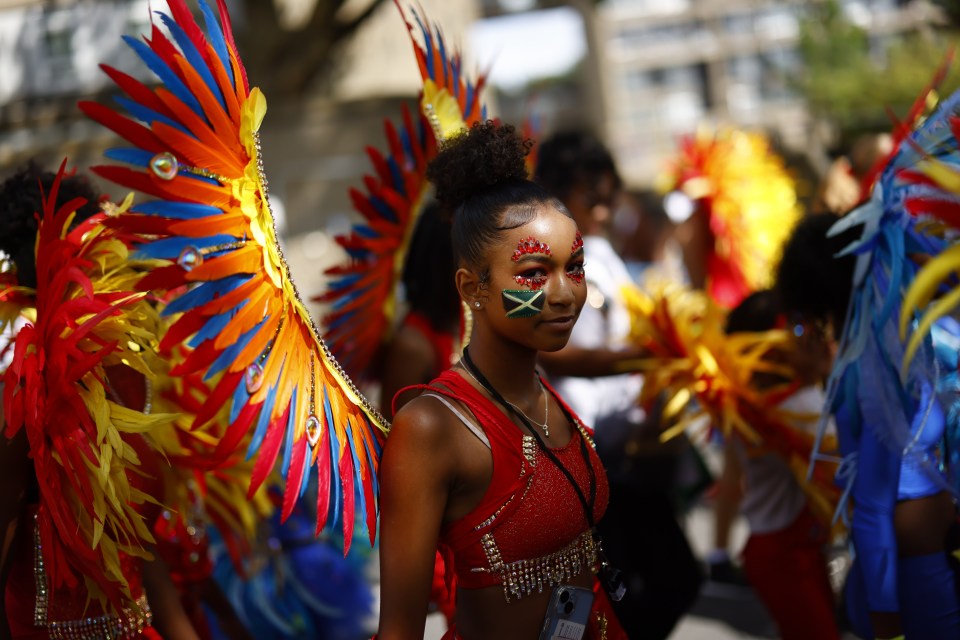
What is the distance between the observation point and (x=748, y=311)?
3814 mm

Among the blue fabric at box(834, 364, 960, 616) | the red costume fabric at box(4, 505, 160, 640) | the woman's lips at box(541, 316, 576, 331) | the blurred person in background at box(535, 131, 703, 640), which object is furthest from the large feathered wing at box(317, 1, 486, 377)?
the blue fabric at box(834, 364, 960, 616)

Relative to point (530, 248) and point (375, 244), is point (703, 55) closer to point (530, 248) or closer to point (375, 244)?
point (375, 244)

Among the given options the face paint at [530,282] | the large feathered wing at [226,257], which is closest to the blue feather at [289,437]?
the large feathered wing at [226,257]

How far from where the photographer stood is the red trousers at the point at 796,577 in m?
3.42

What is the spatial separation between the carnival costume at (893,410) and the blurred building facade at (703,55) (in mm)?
55712

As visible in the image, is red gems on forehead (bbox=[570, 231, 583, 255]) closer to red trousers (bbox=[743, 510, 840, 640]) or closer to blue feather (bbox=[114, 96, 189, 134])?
blue feather (bbox=[114, 96, 189, 134])

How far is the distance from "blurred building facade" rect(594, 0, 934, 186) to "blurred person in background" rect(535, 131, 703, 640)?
53.8 m

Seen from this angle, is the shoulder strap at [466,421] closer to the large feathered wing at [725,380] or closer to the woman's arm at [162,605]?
the woman's arm at [162,605]

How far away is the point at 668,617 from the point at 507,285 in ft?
5.95

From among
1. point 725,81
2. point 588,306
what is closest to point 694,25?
point 725,81

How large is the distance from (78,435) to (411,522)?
0.76 m

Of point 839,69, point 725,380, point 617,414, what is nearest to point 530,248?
point 725,380

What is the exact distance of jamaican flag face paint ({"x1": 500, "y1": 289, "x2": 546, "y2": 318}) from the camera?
2217 mm

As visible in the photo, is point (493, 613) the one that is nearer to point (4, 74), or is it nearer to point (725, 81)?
point (4, 74)
